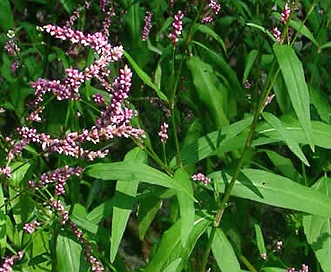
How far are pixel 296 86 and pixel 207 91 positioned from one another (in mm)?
742

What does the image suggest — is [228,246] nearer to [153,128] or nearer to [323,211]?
[323,211]

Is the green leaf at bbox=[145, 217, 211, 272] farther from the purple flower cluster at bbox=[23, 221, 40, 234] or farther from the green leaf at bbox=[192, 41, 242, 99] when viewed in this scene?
the green leaf at bbox=[192, 41, 242, 99]

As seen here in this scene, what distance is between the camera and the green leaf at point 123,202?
1778 mm

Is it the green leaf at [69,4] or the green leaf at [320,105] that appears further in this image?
the green leaf at [69,4]

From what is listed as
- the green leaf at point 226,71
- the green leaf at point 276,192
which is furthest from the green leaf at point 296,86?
the green leaf at point 226,71

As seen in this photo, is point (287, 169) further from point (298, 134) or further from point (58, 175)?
point (58, 175)

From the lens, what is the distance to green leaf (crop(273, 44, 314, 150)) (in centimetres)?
162

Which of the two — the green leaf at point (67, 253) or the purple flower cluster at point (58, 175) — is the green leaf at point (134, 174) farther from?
the green leaf at point (67, 253)

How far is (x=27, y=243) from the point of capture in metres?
2.13

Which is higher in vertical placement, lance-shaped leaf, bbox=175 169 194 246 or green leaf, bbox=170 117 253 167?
green leaf, bbox=170 117 253 167

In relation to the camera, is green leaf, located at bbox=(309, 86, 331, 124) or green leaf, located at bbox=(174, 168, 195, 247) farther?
green leaf, located at bbox=(309, 86, 331, 124)

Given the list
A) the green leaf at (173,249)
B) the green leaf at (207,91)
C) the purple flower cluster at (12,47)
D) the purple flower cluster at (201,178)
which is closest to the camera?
the green leaf at (173,249)

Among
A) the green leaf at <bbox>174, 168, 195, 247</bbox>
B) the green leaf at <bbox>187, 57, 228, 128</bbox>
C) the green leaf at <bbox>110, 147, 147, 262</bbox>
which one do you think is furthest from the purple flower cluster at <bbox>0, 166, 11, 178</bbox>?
the green leaf at <bbox>187, 57, 228, 128</bbox>

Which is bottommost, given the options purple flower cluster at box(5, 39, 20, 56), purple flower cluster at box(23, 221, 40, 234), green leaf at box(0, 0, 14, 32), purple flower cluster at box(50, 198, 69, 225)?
purple flower cluster at box(23, 221, 40, 234)
